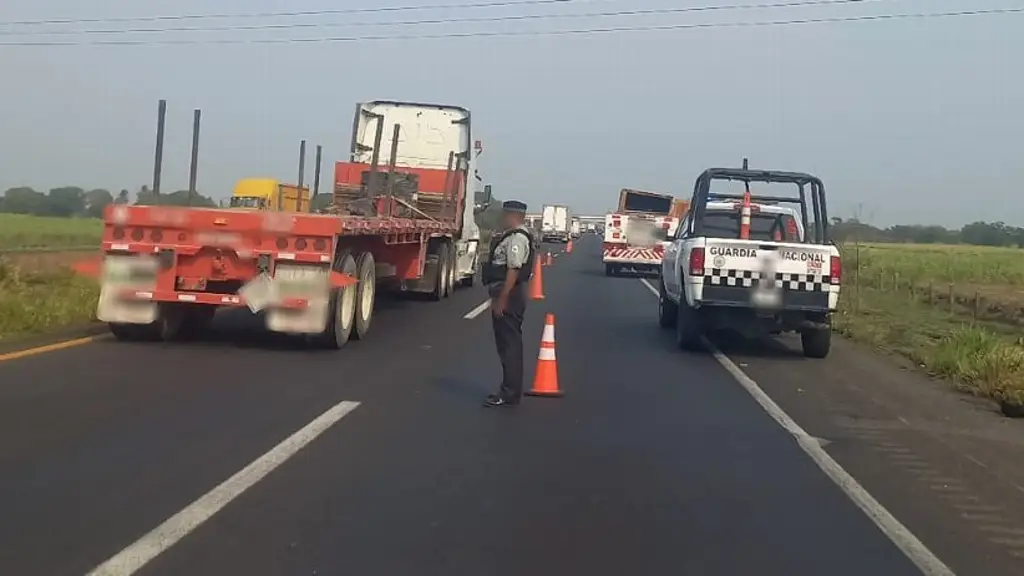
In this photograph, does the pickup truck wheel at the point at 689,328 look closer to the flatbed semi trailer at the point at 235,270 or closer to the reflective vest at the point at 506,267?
the flatbed semi trailer at the point at 235,270

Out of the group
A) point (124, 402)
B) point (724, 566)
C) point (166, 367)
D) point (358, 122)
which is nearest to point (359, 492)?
point (724, 566)

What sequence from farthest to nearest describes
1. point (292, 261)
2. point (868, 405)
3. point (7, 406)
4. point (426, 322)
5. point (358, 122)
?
point (358, 122) → point (426, 322) → point (292, 261) → point (868, 405) → point (7, 406)

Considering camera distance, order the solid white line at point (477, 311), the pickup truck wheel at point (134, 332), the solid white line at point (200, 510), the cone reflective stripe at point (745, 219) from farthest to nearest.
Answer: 1. the solid white line at point (477, 311)
2. the cone reflective stripe at point (745, 219)
3. the pickup truck wheel at point (134, 332)
4. the solid white line at point (200, 510)

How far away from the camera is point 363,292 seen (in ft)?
49.5

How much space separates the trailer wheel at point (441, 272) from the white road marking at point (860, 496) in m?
11.3

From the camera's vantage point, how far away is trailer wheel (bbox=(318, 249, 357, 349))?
1369 centimetres

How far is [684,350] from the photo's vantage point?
15.8m

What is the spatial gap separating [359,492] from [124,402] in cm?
357

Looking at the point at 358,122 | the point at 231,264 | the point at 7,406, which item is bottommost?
the point at 7,406

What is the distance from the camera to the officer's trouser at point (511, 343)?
408 inches

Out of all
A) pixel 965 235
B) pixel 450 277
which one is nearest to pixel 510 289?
pixel 450 277

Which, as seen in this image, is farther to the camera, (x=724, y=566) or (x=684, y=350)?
(x=684, y=350)

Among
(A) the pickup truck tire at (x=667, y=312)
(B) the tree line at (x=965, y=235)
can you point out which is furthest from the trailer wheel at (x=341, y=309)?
(B) the tree line at (x=965, y=235)

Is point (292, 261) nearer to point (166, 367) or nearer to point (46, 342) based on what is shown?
point (166, 367)
